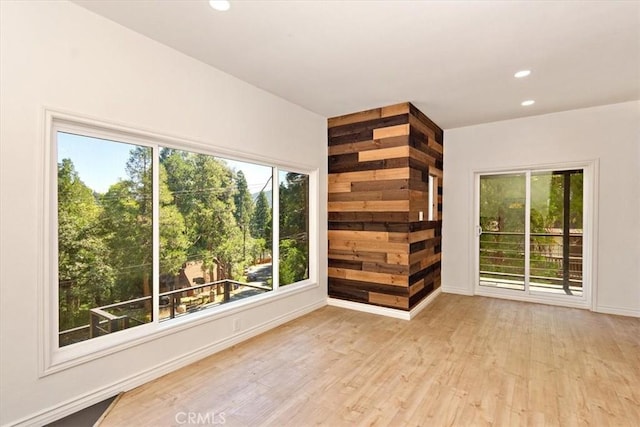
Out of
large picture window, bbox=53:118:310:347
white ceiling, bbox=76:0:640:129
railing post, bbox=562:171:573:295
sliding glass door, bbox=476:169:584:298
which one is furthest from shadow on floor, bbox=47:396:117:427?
railing post, bbox=562:171:573:295

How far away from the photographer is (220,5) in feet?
6.82

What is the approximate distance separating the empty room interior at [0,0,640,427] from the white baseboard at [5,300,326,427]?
2cm

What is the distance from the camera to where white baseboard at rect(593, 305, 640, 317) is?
402 centimetres

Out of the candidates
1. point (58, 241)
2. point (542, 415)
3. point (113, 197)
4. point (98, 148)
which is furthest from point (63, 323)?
point (542, 415)

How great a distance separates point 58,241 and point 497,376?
11.6 ft

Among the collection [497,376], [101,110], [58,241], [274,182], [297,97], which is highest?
[297,97]

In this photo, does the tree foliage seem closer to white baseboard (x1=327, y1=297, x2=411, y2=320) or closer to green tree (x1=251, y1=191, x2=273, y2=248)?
green tree (x1=251, y1=191, x2=273, y2=248)

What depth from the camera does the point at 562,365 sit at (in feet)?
8.91

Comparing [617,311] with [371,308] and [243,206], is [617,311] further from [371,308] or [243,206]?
[243,206]

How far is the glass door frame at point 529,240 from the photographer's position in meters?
4.25

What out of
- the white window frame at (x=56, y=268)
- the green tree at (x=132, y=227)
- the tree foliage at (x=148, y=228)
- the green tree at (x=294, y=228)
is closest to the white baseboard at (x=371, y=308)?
the green tree at (x=294, y=228)

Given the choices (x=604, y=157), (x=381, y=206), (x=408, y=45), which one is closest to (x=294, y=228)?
(x=381, y=206)

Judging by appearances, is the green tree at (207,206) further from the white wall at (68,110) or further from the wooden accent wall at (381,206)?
the wooden accent wall at (381,206)

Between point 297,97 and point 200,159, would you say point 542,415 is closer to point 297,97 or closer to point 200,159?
point 200,159
